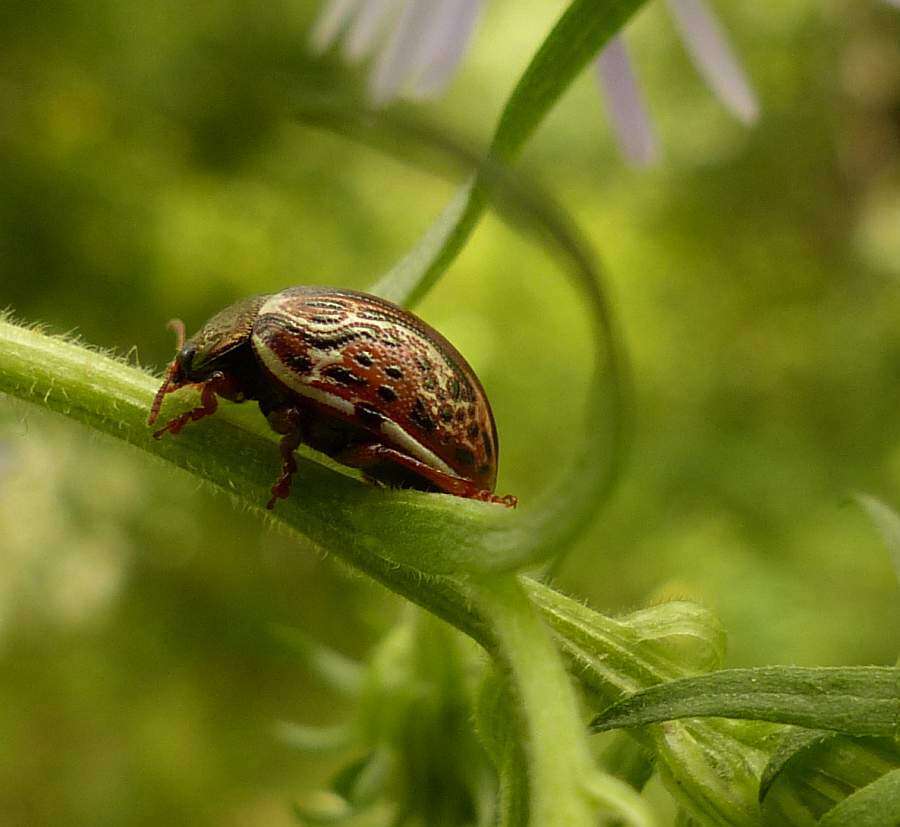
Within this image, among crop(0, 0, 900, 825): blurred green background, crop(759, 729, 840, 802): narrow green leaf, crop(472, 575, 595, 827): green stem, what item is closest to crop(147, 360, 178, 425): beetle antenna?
crop(472, 575, 595, 827): green stem

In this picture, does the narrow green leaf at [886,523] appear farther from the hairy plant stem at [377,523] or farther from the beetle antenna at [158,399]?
the beetle antenna at [158,399]

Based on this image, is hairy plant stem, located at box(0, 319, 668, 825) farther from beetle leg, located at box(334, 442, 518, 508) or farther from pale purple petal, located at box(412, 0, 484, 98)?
pale purple petal, located at box(412, 0, 484, 98)

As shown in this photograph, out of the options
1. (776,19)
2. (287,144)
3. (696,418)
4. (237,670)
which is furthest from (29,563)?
(776,19)

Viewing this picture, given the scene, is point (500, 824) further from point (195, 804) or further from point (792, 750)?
point (195, 804)

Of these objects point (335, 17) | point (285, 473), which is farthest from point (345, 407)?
point (335, 17)

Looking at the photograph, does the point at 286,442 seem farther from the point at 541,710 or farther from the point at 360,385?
the point at 541,710

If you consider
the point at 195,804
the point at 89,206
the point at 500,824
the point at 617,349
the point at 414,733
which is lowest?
the point at 195,804

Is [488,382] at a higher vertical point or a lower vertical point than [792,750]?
lower
